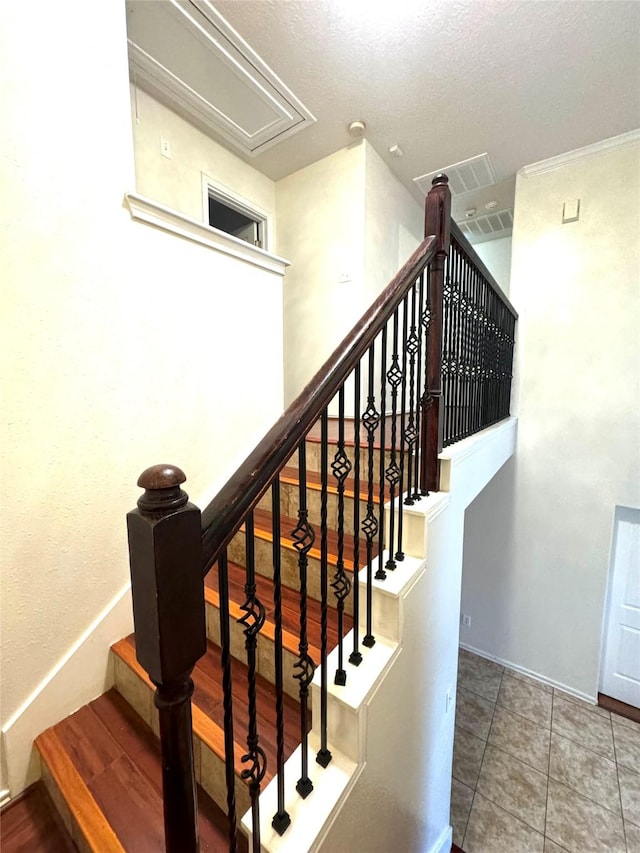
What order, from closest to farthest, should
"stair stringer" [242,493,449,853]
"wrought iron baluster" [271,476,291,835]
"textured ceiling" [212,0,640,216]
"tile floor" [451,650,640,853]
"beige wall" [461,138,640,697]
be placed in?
"wrought iron baluster" [271,476,291,835], "stair stringer" [242,493,449,853], "textured ceiling" [212,0,640,216], "tile floor" [451,650,640,853], "beige wall" [461,138,640,697]

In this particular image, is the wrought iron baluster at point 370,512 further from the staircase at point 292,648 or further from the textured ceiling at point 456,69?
the textured ceiling at point 456,69

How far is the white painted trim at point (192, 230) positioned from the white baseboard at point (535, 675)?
13.7ft

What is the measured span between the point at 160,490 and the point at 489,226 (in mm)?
5128

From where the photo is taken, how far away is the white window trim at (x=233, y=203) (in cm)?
289

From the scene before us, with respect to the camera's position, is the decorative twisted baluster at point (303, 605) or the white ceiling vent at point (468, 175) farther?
the white ceiling vent at point (468, 175)

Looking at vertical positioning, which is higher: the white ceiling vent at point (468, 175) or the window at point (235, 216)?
the white ceiling vent at point (468, 175)

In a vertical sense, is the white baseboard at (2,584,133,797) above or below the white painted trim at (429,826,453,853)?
above

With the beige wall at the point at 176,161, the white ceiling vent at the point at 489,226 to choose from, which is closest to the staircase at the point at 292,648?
the beige wall at the point at 176,161

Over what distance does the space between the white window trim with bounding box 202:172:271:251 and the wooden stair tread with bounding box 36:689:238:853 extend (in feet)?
10.5

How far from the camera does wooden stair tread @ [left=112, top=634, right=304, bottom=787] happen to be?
3.36ft

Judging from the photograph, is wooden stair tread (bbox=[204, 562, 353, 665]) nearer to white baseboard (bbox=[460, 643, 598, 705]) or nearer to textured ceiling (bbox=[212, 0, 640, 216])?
textured ceiling (bbox=[212, 0, 640, 216])

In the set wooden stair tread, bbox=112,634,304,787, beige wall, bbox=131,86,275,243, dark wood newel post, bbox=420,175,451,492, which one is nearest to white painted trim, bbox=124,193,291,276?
dark wood newel post, bbox=420,175,451,492

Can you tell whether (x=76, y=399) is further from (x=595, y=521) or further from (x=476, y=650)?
(x=476, y=650)

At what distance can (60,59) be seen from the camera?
51.3 inches
